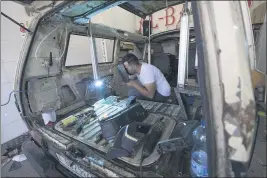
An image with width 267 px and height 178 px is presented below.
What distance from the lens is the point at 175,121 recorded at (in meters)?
1.67

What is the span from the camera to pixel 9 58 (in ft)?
8.97

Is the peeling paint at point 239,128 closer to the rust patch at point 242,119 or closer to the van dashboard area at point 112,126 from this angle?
the rust patch at point 242,119

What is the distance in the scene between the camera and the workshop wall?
2641mm

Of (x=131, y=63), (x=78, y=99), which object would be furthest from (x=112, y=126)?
(x=131, y=63)

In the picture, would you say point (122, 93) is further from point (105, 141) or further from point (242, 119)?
point (242, 119)

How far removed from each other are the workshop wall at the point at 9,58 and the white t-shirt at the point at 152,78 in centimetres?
247

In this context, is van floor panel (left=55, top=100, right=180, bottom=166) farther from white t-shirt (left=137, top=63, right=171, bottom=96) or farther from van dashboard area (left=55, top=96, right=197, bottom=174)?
white t-shirt (left=137, top=63, right=171, bottom=96)

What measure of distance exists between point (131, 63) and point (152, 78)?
0.44 m

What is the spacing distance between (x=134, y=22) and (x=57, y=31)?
4.19 meters

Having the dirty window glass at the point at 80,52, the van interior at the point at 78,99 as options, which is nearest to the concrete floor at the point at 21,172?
the van interior at the point at 78,99

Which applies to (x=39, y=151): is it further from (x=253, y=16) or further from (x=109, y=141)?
(x=253, y=16)

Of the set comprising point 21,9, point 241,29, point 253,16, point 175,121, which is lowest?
point 175,121

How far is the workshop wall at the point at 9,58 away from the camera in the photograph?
264cm

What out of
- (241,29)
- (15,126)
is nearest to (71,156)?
(241,29)
